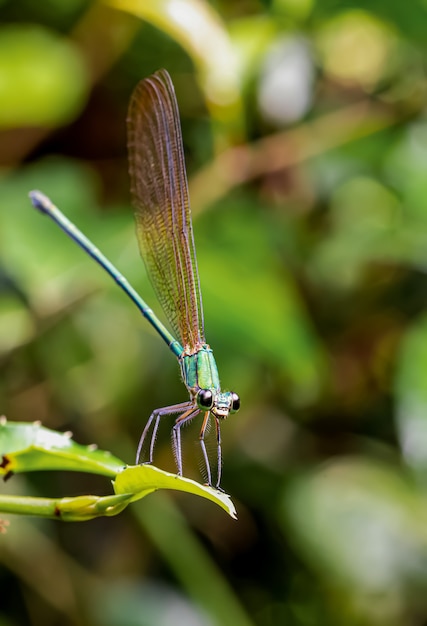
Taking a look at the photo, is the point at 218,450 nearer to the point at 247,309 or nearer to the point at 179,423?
the point at 179,423

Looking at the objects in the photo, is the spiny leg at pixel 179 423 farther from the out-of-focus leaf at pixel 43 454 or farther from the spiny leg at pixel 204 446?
the out-of-focus leaf at pixel 43 454

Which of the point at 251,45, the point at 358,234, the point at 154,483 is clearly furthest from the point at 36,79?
the point at 154,483

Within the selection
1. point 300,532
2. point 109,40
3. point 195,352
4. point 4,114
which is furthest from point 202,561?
point 109,40

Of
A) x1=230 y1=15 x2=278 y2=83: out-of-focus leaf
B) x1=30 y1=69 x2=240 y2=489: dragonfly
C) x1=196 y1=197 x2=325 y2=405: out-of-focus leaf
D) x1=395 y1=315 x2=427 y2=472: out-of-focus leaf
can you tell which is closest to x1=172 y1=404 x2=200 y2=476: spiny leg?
x1=30 y1=69 x2=240 y2=489: dragonfly

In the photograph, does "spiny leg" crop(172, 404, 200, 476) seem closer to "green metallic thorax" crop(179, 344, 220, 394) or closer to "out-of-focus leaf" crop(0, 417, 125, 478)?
"green metallic thorax" crop(179, 344, 220, 394)

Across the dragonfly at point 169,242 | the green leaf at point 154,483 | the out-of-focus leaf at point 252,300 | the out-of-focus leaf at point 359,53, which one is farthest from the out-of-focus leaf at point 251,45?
the green leaf at point 154,483

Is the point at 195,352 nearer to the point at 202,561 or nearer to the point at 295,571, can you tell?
the point at 202,561
